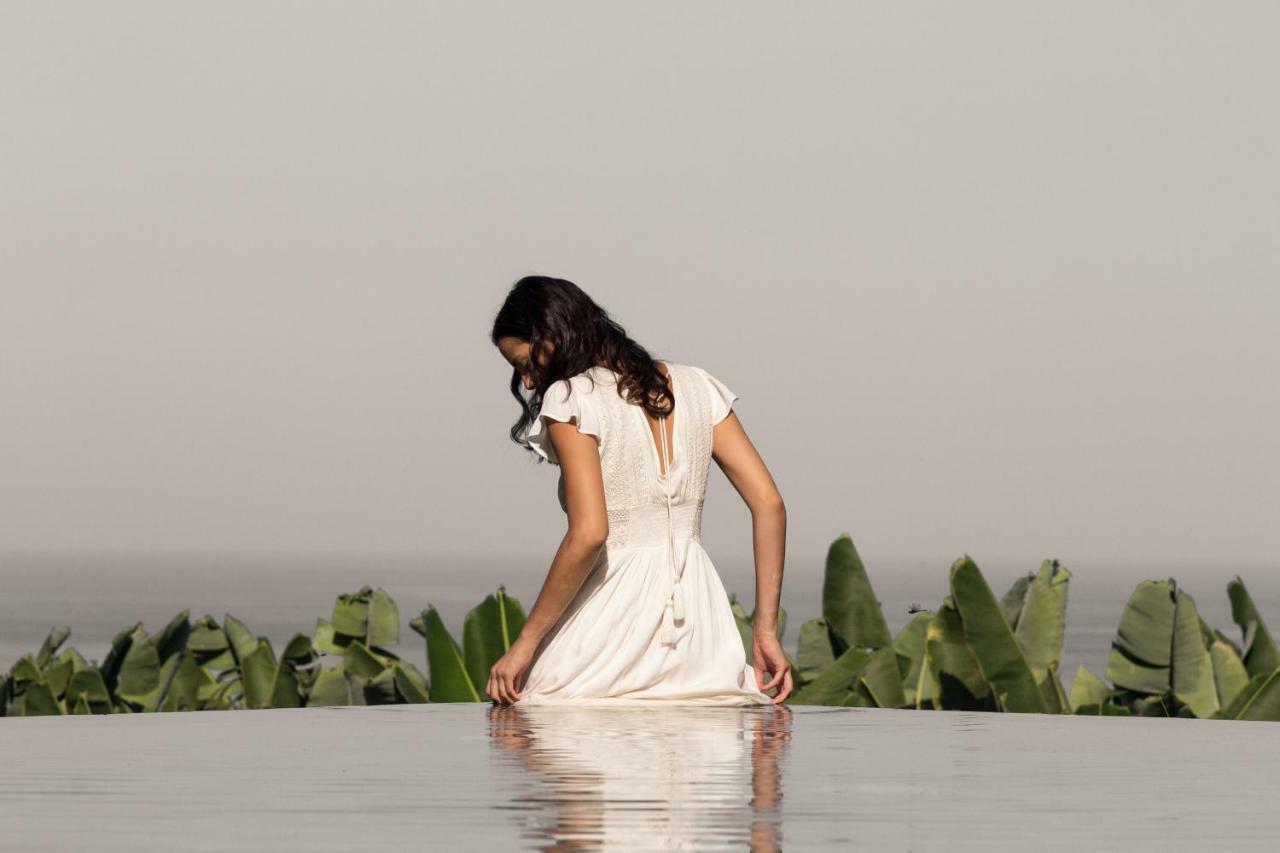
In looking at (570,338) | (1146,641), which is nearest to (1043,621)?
(1146,641)

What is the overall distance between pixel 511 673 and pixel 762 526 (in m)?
0.66

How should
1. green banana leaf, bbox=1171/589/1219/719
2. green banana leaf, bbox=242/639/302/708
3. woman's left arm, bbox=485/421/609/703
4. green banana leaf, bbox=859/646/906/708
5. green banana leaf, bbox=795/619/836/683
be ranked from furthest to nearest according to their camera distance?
green banana leaf, bbox=242/639/302/708 < green banana leaf, bbox=795/619/836/683 < green banana leaf, bbox=1171/589/1219/719 < green banana leaf, bbox=859/646/906/708 < woman's left arm, bbox=485/421/609/703

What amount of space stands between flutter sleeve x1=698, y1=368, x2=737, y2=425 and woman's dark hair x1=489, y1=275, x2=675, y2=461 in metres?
0.11

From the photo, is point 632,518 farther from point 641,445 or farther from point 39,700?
point 39,700

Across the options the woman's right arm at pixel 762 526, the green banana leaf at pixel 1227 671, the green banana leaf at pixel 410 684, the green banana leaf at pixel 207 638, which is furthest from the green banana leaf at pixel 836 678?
the green banana leaf at pixel 207 638

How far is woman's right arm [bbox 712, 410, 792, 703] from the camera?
418cm

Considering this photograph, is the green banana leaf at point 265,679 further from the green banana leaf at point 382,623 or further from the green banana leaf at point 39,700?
the green banana leaf at point 39,700

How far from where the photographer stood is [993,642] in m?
6.19

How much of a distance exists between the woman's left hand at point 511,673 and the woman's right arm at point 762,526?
527mm

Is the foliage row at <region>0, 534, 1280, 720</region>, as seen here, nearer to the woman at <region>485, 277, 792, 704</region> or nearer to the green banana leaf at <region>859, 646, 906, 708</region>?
the green banana leaf at <region>859, 646, 906, 708</region>

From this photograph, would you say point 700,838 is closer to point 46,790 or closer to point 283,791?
point 283,791

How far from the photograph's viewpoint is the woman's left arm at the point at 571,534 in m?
3.92

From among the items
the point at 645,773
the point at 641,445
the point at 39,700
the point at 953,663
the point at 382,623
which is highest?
the point at 641,445

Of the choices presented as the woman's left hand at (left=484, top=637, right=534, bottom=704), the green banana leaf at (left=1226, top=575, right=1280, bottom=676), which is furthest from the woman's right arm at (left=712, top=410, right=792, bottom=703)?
the green banana leaf at (left=1226, top=575, right=1280, bottom=676)
